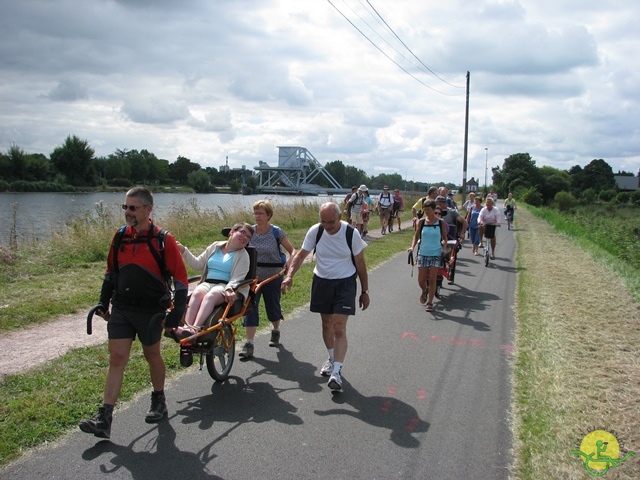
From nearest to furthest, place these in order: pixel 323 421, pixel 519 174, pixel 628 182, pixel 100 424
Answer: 1. pixel 100 424
2. pixel 323 421
3. pixel 519 174
4. pixel 628 182

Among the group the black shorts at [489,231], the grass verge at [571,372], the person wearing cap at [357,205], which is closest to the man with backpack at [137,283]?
the grass verge at [571,372]

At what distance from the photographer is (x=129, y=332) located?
4.34m

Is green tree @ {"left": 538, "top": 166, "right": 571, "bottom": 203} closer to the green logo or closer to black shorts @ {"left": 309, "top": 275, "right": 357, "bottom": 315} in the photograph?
black shorts @ {"left": 309, "top": 275, "right": 357, "bottom": 315}

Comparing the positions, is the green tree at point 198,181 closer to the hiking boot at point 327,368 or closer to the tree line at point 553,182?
the tree line at point 553,182

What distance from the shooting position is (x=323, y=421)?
460 centimetres

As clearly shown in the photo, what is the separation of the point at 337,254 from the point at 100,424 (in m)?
2.67

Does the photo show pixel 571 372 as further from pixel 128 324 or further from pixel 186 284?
pixel 128 324

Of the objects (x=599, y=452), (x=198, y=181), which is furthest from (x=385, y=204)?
(x=198, y=181)

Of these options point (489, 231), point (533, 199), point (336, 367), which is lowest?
point (336, 367)

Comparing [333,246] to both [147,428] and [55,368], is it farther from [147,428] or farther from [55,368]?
[55,368]

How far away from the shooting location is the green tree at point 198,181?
66.2 meters

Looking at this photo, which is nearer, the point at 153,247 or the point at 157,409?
the point at 153,247

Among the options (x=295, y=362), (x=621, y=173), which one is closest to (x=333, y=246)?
(x=295, y=362)

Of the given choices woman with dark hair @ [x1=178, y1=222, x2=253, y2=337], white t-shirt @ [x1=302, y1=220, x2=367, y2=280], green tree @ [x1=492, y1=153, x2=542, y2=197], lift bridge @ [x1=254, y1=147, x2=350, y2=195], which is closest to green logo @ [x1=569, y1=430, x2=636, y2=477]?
white t-shirt @ [x1=302, y1=220, x2=367, y2=280]
